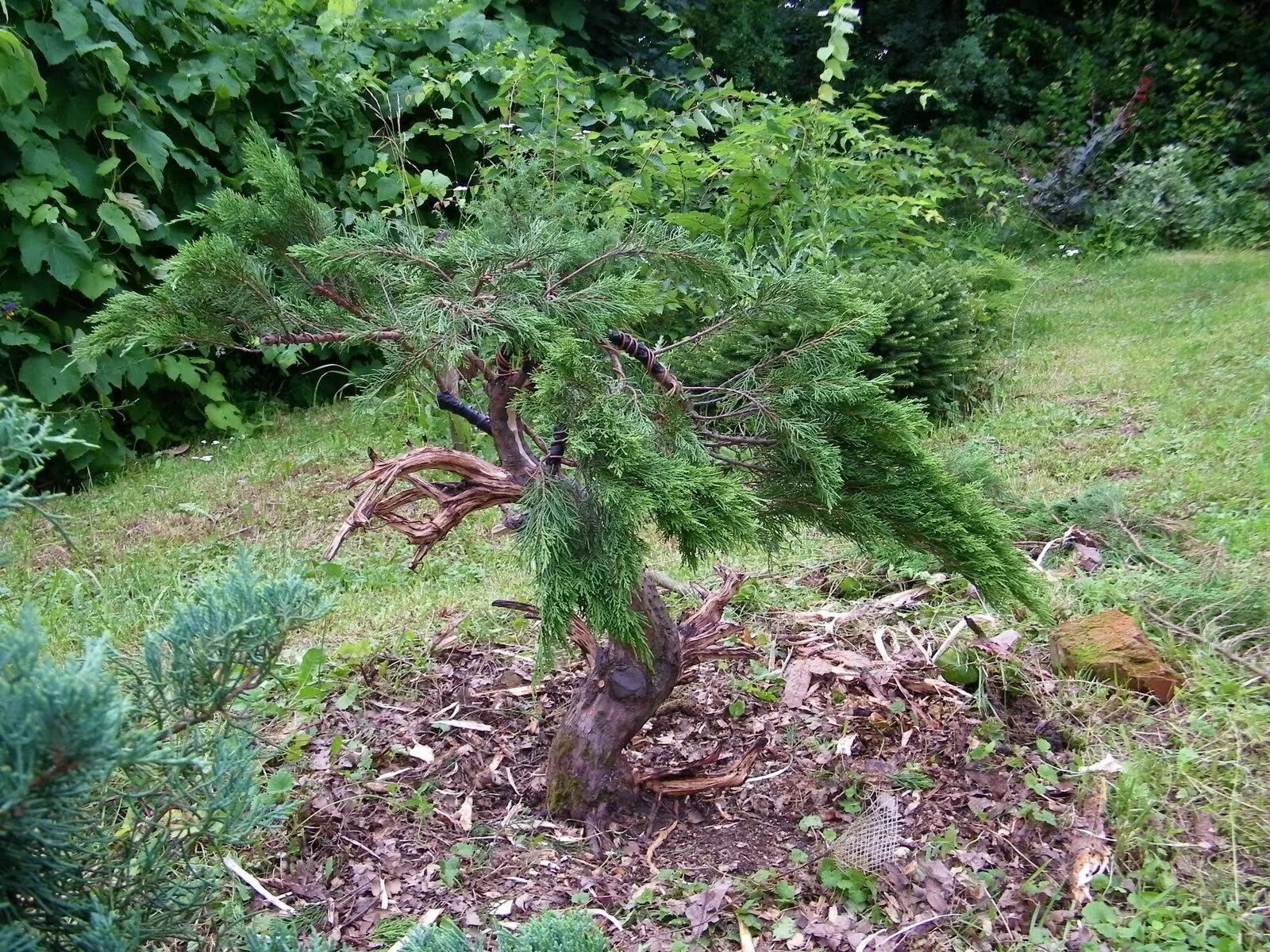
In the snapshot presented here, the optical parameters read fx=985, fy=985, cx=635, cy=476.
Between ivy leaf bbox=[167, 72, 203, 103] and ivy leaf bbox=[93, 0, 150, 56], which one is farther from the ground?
ivy leaf bbox=[93, 0, 150, 56]

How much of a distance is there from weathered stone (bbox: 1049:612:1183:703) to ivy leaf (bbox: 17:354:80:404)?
4.89 m

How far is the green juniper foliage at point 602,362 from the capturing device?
170 centimetres

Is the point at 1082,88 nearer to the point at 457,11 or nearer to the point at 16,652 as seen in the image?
the point at 457,11

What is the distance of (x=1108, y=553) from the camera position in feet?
12.1

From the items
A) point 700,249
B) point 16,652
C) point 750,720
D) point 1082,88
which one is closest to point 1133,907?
point 750,720

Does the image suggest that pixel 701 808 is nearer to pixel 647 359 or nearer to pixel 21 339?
pixel 647 359

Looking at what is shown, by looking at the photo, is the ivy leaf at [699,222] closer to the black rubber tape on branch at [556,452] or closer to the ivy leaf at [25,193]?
the ivy leaf at [25,193]

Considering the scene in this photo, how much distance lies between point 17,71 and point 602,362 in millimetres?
4442

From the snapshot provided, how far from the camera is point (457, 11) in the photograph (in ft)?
22.9

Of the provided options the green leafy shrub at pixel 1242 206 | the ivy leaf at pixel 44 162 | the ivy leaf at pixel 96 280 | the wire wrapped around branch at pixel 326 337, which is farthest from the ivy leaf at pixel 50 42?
the green leafy shrub at pixel 1242 206

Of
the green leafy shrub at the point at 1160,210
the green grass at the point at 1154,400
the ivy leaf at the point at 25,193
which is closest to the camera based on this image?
the green grass at the point at 1154,400

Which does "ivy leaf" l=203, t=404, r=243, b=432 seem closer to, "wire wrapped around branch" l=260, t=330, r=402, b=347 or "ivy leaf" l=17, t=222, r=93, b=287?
"ivy leaf" l=17, t=222, r=93, b=287

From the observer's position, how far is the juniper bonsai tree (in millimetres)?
1701

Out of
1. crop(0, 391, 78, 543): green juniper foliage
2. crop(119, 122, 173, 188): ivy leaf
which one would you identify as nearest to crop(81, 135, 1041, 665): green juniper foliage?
crop(0, 391, 78, 543): green juniper foliage
